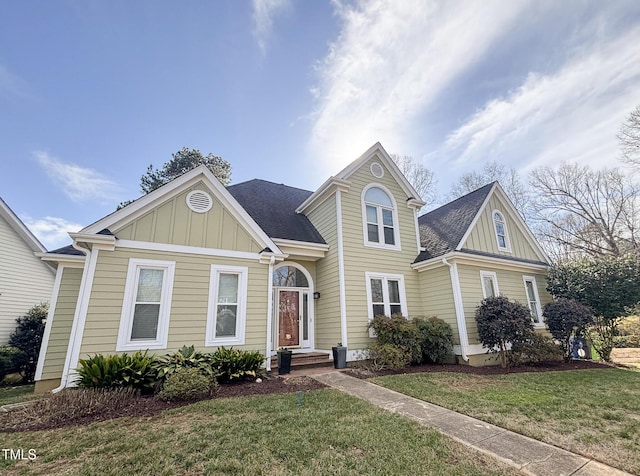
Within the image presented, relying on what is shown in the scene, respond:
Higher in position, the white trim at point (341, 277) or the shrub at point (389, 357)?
the white trim at point (341, 277)

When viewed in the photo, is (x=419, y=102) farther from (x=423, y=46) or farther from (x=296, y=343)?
(x=296, y=343)

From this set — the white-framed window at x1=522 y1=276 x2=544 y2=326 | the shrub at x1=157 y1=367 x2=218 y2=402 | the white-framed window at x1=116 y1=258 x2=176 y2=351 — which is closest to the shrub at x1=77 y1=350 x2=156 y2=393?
the shrub at x1=157 y1=367 x2=218 y2=402

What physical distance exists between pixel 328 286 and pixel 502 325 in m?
5.50

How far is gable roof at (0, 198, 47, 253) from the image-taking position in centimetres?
1073

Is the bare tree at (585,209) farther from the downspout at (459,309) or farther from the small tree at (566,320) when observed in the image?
the downspout at (459,309)

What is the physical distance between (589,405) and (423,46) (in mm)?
9245

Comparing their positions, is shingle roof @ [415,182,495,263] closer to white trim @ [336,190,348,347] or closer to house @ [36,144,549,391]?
house @ [36,144,549,391]

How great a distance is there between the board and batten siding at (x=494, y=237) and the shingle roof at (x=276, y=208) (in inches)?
236

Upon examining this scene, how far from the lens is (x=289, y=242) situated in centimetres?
967

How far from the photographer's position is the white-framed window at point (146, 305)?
6.48 meters

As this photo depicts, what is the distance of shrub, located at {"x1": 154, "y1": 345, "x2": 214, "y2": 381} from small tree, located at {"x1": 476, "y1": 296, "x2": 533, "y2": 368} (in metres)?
7.96

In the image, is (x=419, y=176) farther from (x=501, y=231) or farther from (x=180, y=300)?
(x=180, y=300)

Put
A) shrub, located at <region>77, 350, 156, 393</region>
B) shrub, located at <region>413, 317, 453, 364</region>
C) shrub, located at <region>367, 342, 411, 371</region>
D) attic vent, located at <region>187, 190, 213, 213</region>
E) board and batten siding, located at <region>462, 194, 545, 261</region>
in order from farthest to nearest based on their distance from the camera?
board and batten siding, located at <region>462, 194, 545, 261</region> → shrub, located at <region>413, 317, 453, 364</region> → shrub, located at <region>367, 342, 411, 371</region> → attic vent, located at <region>187, 190, 213, 213</region> → shrub, located at <region>77, 350, 156, 393</region>

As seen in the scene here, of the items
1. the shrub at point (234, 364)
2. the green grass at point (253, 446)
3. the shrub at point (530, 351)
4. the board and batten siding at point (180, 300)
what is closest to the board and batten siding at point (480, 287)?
the shrub at point (530, 351)
